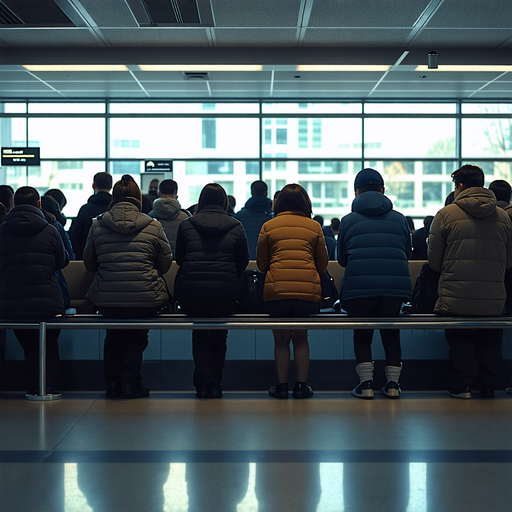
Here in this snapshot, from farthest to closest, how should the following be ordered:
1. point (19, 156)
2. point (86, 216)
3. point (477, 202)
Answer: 1. point (19, 156)
2. point (86, 216)
3. point (477, 202)

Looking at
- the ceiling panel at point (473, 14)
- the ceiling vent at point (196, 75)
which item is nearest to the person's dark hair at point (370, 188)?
the ceiling panel at point (473, 14)

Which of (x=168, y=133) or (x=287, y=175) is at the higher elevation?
(x=168, y=133)

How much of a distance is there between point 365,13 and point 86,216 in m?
4.32

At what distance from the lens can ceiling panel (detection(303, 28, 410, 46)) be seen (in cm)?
791

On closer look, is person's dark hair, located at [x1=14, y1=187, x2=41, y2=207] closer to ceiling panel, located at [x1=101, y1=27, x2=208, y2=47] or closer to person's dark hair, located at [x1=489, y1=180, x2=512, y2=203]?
person's dark hair, located at [x1=489, y1=180, x2=512, y2=203]

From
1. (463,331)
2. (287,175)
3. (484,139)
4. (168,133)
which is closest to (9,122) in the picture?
(168,133)

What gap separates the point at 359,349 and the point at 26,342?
251 cm

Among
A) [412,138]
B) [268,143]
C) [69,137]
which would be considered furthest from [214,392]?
[412,138]

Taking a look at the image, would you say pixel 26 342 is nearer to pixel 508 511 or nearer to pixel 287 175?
pixel 508 511

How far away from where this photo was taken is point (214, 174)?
11445mm

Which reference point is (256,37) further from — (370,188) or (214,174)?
(370,188)

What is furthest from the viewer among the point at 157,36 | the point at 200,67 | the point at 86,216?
the point at 200,67

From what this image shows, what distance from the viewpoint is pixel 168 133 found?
1142cm

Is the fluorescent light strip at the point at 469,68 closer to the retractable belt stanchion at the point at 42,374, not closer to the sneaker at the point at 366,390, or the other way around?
the sneaker at the point at 366,390
